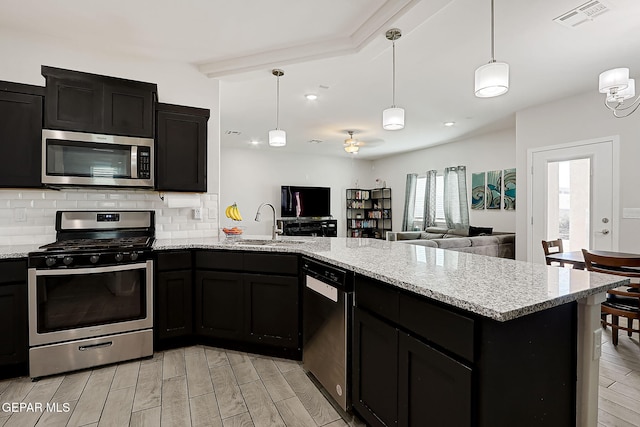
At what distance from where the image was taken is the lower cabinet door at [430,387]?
114cm

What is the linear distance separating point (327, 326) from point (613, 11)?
10.5 ft

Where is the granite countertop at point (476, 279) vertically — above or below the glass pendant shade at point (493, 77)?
below

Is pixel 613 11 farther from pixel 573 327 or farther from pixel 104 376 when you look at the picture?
pixel 104 376

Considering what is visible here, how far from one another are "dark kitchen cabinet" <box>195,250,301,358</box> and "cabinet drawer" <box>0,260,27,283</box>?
1.13m

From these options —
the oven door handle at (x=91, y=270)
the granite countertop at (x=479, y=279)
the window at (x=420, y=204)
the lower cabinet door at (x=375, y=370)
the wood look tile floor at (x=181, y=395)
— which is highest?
the window at (x=420, y=204)

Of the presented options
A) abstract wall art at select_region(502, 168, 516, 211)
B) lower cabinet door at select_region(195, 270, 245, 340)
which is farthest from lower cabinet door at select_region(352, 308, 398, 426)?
abstract wall art at select_region(502, 168, 516, 211)

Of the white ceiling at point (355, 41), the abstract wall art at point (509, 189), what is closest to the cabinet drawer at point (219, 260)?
the white ceiling at point (355, 41)

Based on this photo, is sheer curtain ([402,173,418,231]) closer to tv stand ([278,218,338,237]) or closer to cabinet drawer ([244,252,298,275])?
tv stand ([278,218,338,237])

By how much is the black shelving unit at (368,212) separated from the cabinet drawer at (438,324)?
7.86m

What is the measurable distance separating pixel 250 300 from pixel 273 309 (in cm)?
21

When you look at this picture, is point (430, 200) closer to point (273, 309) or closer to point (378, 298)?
point (273, 309)

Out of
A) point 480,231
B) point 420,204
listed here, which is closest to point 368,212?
point 420,204

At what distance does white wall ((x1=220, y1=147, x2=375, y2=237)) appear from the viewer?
315 inches

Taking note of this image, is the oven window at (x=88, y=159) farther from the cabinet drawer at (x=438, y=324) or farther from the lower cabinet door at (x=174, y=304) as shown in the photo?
the cabinet drawer at (x=438, y=324)
